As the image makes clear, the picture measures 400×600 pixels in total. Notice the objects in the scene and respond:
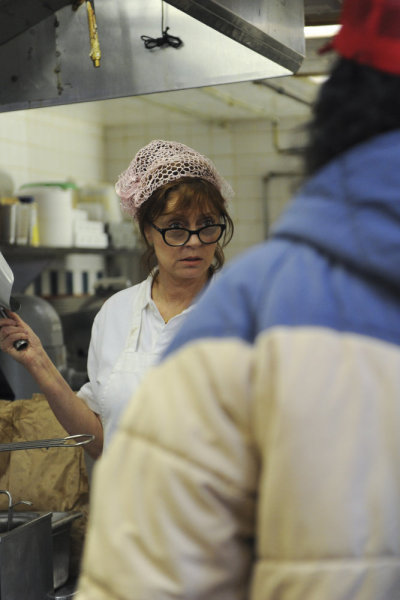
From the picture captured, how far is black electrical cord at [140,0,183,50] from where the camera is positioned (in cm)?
203

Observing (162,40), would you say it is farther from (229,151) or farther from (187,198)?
(229,151)

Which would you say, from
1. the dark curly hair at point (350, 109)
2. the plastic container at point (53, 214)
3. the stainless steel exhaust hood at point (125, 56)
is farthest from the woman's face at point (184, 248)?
the plastic container at point (53, 214)

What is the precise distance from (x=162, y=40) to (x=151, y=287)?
2.07 feet

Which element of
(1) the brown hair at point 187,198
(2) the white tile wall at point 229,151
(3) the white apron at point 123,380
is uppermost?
(2) the white tile wall at point 229,151

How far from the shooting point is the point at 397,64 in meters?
0.73

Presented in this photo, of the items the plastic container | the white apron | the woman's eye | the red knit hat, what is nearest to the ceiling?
the plastic container

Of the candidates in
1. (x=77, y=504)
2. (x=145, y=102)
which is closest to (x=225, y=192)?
(x=77, y=504)

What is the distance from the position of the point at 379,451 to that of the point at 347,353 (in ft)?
A: 0.28

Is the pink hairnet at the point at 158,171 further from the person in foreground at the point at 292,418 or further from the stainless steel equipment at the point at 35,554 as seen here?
the person in foreground at the point at 292,418

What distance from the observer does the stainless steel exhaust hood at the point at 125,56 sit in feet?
6.44

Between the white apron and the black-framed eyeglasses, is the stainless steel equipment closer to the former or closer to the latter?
the white apron

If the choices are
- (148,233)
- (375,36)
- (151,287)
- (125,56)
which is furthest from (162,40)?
(375,36)

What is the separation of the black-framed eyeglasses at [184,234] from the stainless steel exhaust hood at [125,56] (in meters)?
0.39

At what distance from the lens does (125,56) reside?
207 cm
